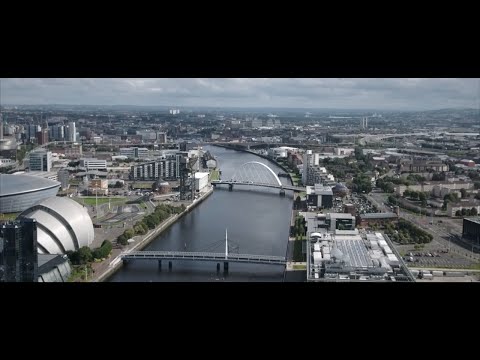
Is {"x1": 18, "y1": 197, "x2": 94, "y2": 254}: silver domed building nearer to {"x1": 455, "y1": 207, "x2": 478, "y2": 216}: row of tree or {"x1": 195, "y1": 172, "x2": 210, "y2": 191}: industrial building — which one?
{"x1": 195, "y1": 172, "x2": 210, "y2": 191}: industrial building

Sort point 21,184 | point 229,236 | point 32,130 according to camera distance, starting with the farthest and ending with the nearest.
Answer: point 32,130 → point 21,184 → point 229,236

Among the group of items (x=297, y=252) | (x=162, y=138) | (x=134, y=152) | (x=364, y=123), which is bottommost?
(x=297, y=252)

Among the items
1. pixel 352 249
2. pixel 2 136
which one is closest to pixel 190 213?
pixel 352 249

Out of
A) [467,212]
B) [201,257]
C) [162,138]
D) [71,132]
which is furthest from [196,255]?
[71,132]

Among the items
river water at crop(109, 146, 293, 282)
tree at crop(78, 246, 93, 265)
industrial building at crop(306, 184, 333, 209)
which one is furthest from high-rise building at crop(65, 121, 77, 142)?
tree at crop(78, 246, 93, 265)

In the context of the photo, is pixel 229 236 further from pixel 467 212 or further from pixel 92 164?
pixel 92 164
